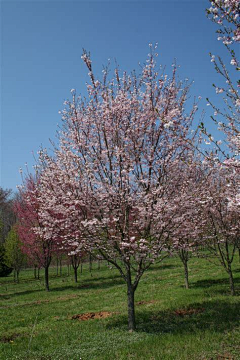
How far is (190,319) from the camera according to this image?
28.3 ft

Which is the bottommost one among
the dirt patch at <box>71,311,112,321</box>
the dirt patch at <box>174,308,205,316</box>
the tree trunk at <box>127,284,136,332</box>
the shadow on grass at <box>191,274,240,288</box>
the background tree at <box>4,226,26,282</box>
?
the dirt patch at <box>71,311,112,321</box>

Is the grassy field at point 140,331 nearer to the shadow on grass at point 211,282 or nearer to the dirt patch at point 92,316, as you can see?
the dirt patch at point 92,316

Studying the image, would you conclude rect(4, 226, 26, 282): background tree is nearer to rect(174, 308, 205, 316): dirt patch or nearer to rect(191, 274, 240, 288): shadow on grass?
rect(191, 274, 240, 288): shadow on grass

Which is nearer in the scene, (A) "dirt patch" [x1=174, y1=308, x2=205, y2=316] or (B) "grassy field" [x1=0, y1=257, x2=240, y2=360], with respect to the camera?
(B) "grassy field" [x1=0, y1=257, x2=240, y2=360]

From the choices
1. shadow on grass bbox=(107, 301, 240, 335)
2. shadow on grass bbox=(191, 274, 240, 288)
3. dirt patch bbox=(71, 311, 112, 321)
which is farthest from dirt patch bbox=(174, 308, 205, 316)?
shadow on grass bbox=(191, 274, 240, 288)

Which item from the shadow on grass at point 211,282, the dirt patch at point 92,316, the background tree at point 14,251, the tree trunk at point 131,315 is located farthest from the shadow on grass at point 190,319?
the background tree at point 14,251

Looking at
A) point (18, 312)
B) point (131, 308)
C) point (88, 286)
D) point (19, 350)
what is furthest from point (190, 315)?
point (88, 286)

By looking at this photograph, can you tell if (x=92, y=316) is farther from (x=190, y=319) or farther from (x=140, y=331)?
(x=190, y=319)

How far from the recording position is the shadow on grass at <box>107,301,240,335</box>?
7715 mm

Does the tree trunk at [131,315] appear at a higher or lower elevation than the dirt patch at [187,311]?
higher

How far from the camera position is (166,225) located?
847 centimetres

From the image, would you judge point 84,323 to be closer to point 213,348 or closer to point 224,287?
point 213,348

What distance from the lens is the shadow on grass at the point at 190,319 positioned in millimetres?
7715

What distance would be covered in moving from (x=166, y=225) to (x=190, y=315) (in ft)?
10.4
